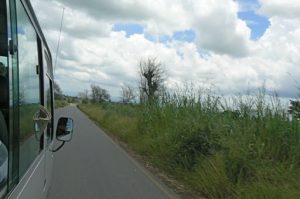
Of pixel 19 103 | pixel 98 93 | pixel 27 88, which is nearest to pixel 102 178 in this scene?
pixel 27 88

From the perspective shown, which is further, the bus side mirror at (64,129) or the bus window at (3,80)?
the bus side mirror at (64,129)

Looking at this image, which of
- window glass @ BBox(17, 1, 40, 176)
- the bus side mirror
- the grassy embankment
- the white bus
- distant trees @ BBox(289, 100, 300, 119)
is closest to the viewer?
the white bus

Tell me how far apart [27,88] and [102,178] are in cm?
759

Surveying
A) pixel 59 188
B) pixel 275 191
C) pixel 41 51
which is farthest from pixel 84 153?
pixel 41 51

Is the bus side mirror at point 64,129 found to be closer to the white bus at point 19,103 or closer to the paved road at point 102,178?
the white bus at point 19,103

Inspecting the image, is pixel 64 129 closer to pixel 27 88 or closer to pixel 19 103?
pixel 27 88

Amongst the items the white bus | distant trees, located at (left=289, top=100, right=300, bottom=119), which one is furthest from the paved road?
the white bus

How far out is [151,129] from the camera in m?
17.5

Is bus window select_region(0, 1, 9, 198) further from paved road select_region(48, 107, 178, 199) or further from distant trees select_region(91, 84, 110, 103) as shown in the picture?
distant trees select_region(91, 84, 110, 103)

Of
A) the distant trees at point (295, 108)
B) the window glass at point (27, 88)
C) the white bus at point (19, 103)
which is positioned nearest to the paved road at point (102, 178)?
the distant trees at point (295, 108)

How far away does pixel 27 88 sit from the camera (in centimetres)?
308

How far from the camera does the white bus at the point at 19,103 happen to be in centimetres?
236

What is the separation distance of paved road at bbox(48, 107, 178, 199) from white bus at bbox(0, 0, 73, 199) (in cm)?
471

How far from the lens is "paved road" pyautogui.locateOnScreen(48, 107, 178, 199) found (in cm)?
874
